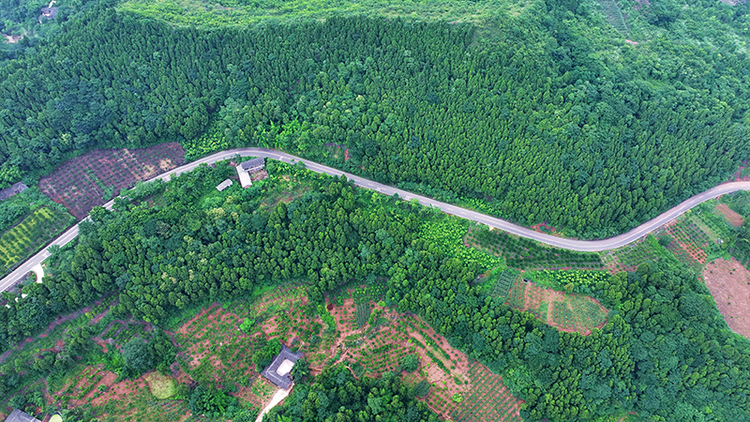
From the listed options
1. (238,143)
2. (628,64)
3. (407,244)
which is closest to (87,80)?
(238,143)

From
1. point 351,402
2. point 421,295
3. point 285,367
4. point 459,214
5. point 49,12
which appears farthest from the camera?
point 49,12

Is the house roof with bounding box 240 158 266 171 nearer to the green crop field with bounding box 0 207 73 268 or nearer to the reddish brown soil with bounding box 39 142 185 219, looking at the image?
the reddish brown soil with bounding box 39 142 185 219

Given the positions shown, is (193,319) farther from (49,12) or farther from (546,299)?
(49,12)

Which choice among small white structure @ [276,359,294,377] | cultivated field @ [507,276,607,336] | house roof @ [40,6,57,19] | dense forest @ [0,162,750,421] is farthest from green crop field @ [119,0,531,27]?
small white structure @ [276,359,294,377]

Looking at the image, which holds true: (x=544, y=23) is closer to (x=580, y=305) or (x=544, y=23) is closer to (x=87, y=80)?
(x=580, y=305)

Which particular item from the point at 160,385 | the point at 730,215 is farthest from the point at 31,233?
the point at 730,215

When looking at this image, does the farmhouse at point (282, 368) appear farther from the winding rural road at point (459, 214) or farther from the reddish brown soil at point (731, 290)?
the reddish brown soil at point (731, 290)

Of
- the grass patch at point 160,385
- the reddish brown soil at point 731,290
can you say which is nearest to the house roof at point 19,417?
the grass patch at point 160,385
